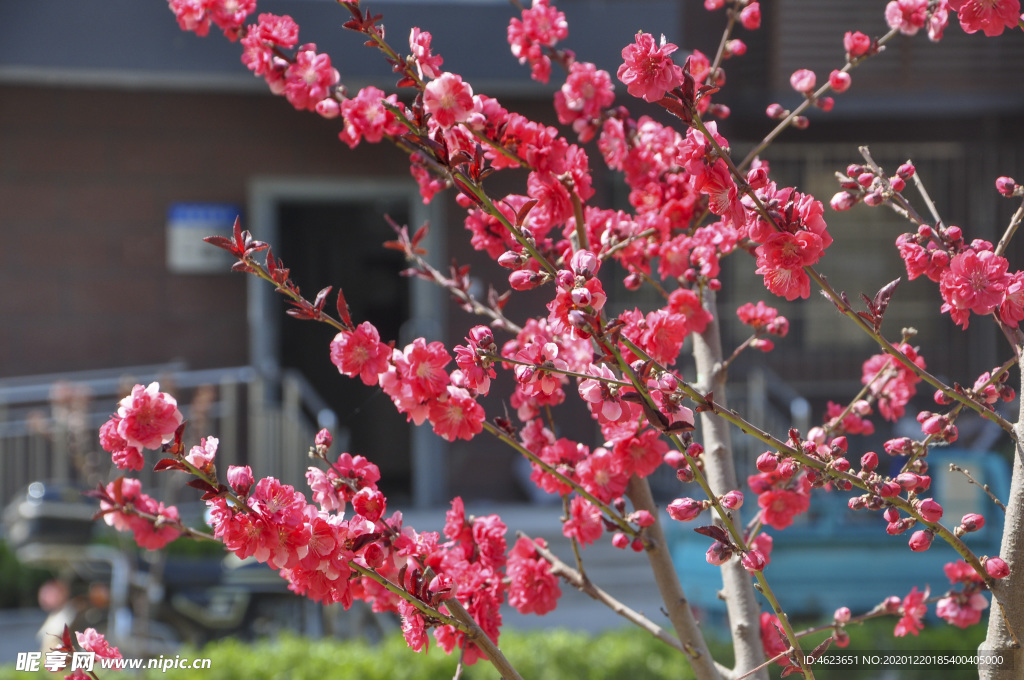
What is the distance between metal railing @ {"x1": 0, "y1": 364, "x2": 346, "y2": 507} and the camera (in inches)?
246

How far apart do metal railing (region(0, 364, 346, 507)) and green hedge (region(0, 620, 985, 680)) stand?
2601mm

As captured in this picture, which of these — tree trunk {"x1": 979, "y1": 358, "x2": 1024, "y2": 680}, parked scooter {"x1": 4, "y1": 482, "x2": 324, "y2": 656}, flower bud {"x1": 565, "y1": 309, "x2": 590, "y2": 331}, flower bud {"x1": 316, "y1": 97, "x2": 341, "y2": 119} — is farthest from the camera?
parked scooter {"x1": 4, "y1": 482, "x2": 324, "y2": 656}

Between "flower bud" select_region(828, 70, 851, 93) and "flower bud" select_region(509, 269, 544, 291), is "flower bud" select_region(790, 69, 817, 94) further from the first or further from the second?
"flower bud" select_region(509, 269, 544, 291)

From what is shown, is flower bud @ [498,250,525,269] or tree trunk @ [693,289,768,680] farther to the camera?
tree trunk @ [693,289,768,680]

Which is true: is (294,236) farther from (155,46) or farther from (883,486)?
(883,486)

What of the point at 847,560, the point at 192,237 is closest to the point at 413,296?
the point at 192,237

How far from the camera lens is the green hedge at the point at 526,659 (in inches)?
135

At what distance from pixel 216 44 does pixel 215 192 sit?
1.10 metres

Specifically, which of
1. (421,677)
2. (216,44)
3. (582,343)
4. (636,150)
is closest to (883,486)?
(582,343)

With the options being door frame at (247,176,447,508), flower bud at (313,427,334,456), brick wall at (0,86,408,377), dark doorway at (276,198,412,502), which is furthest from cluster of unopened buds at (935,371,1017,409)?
dark doorway at (276,198,412,502)

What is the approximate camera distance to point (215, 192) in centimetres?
684

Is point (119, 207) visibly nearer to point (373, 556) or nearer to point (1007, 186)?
point (373, 556)

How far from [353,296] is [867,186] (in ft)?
24.4

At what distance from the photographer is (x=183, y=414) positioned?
20.7 feet
